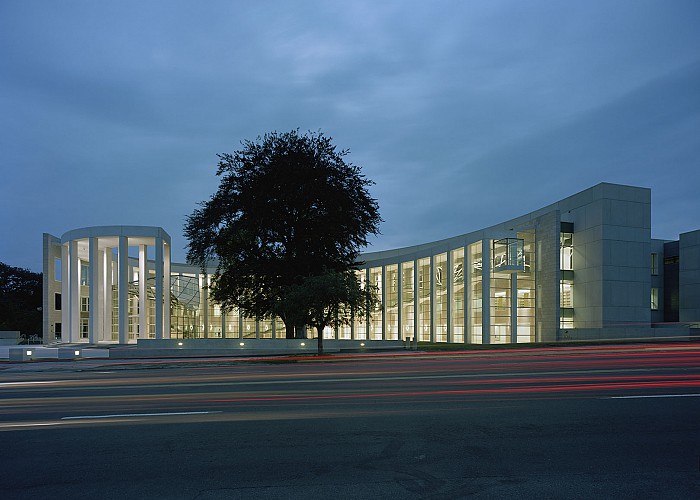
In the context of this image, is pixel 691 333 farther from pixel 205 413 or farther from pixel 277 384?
pixel 205 413

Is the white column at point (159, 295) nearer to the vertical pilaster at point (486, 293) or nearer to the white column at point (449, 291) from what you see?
the white column at point (449, 291)

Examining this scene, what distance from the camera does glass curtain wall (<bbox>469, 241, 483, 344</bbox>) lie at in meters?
43.5

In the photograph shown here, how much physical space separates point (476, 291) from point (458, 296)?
124 inches

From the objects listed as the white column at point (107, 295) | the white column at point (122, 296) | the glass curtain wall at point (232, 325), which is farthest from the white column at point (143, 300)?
the glass curtain wall at point (232, 325)

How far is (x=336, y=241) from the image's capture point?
37.9 metres

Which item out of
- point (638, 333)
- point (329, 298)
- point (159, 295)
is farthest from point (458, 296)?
point (159, 295)

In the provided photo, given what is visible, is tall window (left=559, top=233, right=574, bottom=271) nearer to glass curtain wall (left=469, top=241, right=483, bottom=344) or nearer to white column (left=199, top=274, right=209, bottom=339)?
glass curtain wall (left=469, top=241, right=483, bottom=344)

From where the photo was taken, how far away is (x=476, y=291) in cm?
4412

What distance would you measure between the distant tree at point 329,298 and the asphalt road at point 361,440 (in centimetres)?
1367

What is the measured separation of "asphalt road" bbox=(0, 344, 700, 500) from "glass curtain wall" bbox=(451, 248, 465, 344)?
32.4 m

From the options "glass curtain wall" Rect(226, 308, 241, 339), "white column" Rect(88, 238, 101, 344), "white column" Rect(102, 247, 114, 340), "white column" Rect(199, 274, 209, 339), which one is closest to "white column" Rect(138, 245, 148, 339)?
"white column" Rect(88, 238, 101, 344)

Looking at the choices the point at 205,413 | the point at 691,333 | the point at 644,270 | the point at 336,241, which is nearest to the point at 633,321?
the point at 644,270

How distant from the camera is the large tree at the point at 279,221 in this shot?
35688 millimetres

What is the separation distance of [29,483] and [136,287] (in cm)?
4619
